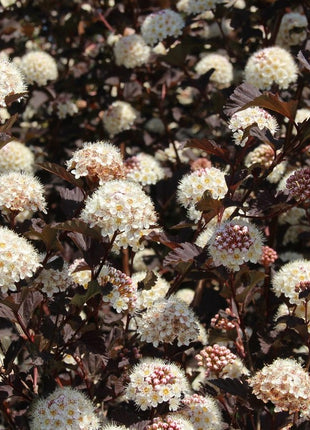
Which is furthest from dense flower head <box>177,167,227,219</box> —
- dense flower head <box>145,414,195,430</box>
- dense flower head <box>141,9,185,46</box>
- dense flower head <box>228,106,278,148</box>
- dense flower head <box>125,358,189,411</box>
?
dense flower head <box>141,9,185,46</box>

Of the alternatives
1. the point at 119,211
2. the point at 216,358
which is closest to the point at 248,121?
the point at 119,211

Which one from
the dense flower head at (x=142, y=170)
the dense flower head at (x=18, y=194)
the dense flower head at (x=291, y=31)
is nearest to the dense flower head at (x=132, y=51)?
the dense flower head at (x=291, y=31)

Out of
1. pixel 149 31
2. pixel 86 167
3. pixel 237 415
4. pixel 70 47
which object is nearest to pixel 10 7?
pixel 70 47

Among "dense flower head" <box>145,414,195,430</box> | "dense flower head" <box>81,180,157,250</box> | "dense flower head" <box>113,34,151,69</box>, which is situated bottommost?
"dense flower head" <box>145,414,195,430</box>

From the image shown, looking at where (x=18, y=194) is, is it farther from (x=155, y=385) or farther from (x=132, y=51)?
(x=132, y=51)

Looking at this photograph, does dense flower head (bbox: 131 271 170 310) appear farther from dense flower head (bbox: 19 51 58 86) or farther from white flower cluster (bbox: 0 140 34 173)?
dense flower head (bbox: 19 51 58 86)

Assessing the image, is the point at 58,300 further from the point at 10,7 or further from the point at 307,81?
the point at 10,7
